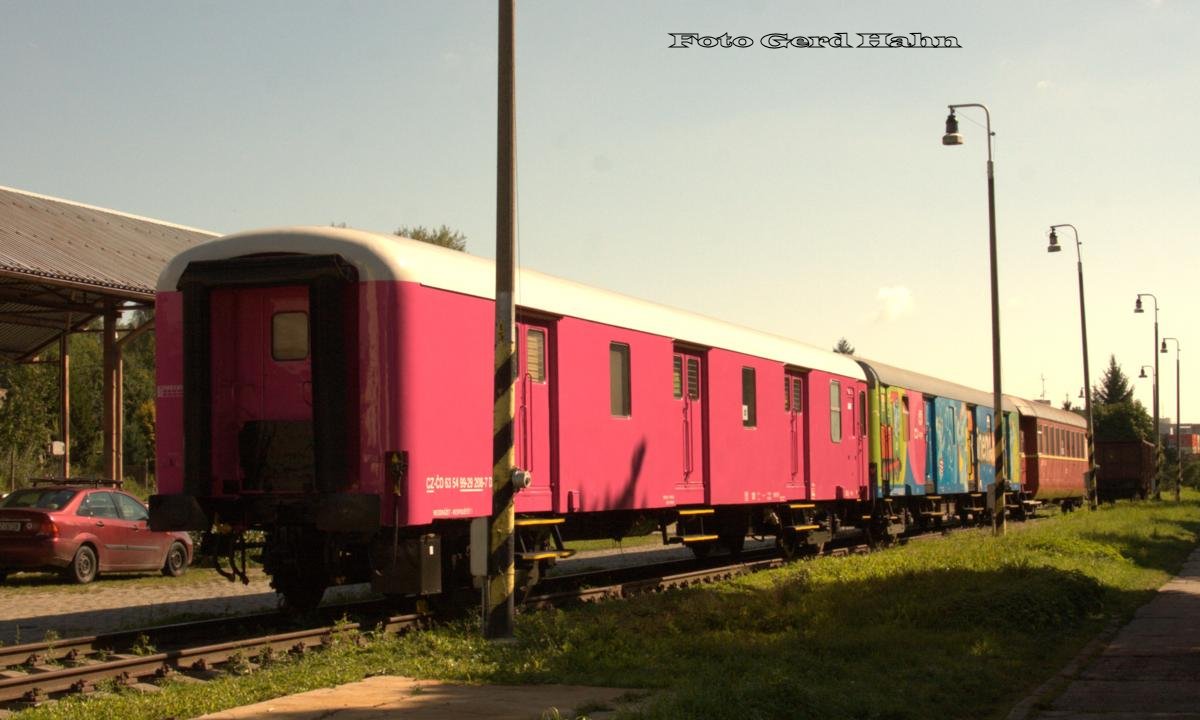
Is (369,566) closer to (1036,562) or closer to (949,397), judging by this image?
(1036,562)

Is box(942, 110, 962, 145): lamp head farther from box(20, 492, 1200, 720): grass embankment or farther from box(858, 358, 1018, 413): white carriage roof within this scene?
box(20, 492, 1200, 720): grass embankment

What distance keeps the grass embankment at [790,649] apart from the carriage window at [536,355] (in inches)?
101

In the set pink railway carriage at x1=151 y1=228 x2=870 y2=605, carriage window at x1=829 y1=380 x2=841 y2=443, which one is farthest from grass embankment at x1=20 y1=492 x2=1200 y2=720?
carriage window at x1=829 y1=380 x2=841 y2=443

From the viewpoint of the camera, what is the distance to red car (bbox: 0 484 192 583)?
17938 mm

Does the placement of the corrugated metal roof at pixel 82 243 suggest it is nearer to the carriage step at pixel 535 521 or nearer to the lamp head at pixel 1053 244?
the carriage step at pixel 535 521

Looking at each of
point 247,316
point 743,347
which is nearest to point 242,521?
point 247,316

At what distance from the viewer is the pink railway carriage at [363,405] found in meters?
12.0

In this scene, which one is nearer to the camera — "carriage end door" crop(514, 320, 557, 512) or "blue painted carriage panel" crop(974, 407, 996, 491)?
"carriage end door" crop(514, 320, 557, 512)

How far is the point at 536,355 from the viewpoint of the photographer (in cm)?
1455

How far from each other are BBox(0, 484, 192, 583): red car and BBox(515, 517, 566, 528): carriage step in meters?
6.98

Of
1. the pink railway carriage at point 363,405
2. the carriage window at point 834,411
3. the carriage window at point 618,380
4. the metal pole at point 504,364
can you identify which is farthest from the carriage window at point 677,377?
the carriage window at point 834,411

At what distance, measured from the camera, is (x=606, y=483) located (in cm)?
1594

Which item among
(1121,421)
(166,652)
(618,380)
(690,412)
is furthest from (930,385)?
(1121,421)

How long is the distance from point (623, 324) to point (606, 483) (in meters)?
1.98
